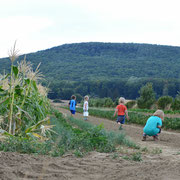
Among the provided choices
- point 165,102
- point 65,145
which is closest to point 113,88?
point 165,102

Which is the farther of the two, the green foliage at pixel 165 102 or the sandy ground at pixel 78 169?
the green foliage at pixel 165 102

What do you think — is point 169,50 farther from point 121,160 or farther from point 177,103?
point 121,160

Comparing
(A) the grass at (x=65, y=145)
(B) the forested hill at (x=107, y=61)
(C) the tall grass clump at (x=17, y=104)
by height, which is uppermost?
(B) the forested hill at (x=107, y=61)

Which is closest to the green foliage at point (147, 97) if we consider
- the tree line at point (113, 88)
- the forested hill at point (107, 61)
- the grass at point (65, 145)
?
the grass at point (65, 145)

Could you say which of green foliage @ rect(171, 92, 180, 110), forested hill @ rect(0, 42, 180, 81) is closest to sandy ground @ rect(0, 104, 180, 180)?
green foliage @ rect(171, 92, 180, 110)

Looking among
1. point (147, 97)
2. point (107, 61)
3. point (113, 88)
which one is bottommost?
point (147, 97)

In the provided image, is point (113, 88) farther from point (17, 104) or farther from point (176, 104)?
point (17, 104)

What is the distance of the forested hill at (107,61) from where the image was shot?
85875 mm

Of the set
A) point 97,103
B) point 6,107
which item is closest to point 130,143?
point 6,107

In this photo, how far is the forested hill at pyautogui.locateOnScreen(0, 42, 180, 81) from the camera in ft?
282

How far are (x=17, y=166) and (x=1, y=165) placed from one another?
20cm

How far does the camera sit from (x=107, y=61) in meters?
101

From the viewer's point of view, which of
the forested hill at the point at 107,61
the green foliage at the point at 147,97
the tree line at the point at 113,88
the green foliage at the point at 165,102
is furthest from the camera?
the forested hill at the point at 107,61

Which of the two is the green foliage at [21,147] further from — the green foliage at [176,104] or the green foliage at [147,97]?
the green foliage at [147,97]
